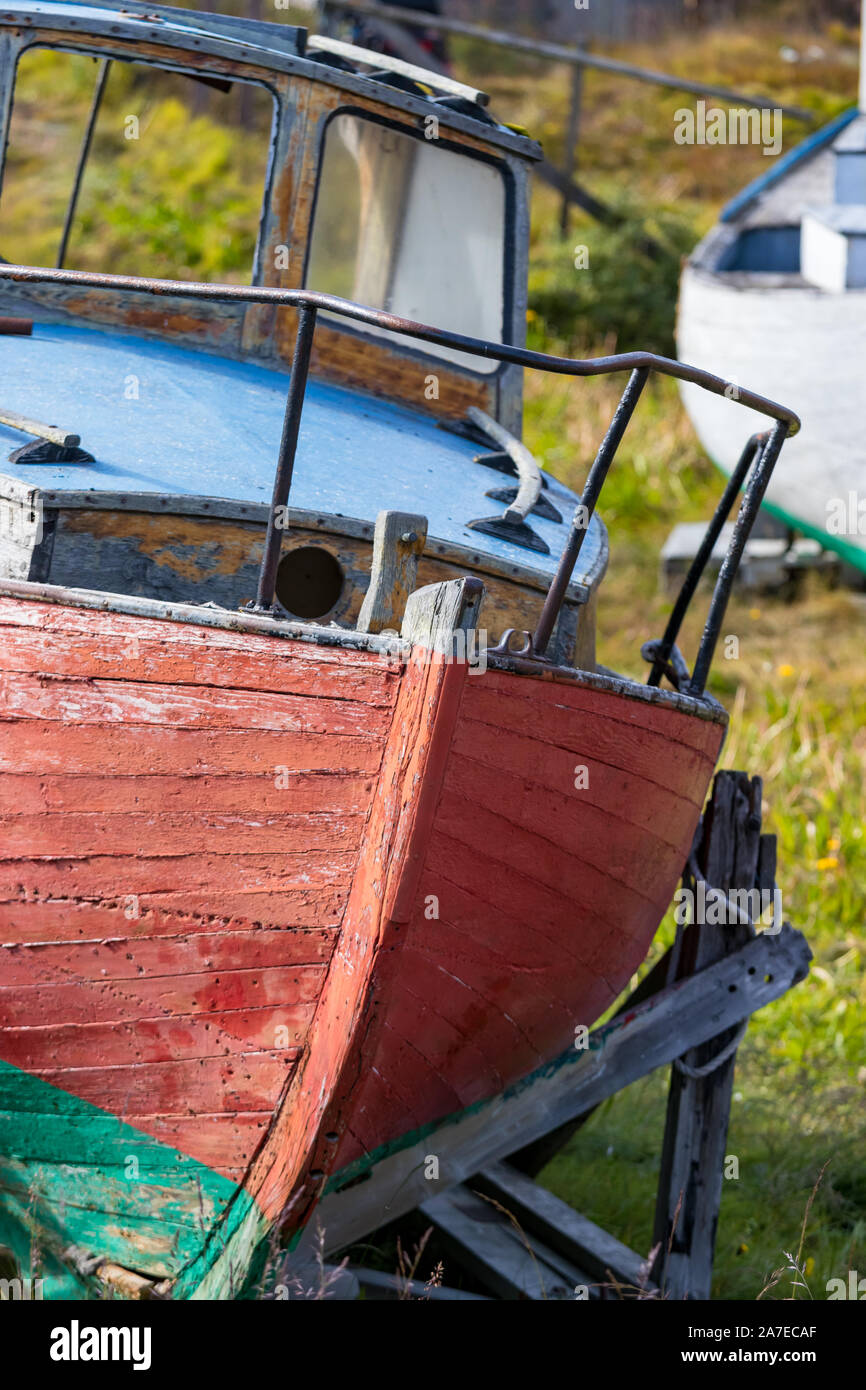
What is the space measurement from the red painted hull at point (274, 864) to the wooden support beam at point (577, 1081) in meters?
0.35

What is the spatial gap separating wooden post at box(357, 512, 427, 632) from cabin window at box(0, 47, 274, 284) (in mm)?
11976

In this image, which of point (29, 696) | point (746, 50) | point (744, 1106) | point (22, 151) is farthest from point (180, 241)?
point (29, 696)

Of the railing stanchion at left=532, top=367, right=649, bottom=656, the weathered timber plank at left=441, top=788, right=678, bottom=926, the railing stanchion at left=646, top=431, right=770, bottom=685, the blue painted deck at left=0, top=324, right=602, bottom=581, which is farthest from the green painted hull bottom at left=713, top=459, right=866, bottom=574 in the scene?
the railing stanchion at left=532, top=367, right=649, bottom=656

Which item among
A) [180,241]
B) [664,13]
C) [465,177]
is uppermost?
[664,13]

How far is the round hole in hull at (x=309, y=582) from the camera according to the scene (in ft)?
11.5

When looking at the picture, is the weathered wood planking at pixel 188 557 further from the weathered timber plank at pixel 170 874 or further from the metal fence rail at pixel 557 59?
the metal fence rail at pixel 557 59

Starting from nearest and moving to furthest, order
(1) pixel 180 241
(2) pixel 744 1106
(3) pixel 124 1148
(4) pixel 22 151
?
(3) pixel 124 1148 < (2) pixel 744 1106 < (1) pixel 180 241 < (4) pixel 22 151

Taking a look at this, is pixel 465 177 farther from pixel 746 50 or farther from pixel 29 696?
pixel 746 50

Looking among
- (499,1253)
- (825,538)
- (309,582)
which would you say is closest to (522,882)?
(309,582)

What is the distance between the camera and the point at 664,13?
959 inches

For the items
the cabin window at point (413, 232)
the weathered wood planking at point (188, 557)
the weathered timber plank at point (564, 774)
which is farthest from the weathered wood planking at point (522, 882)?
the cabin window at point (413, 232)

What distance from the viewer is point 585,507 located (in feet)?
9.66

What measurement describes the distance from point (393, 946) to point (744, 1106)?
301 cm
